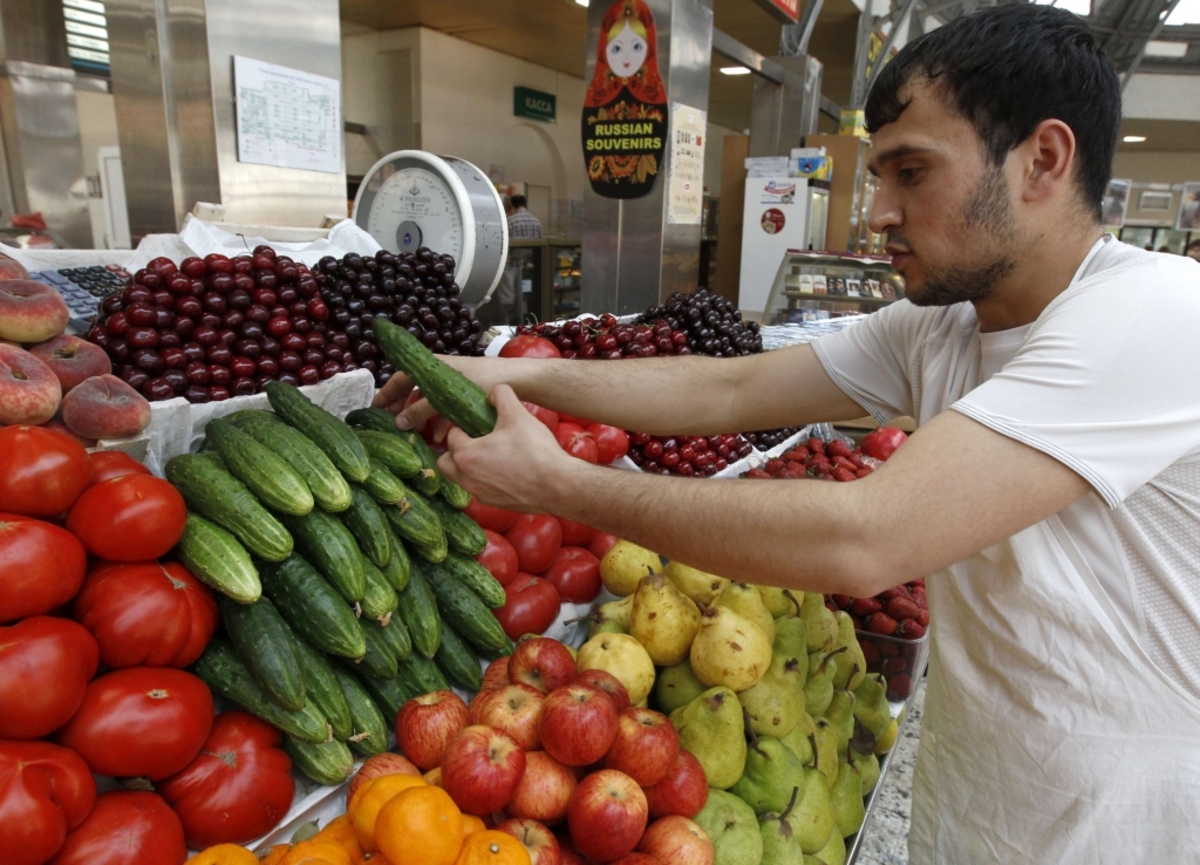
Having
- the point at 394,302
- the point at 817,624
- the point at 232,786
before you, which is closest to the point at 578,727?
the point at 232,786

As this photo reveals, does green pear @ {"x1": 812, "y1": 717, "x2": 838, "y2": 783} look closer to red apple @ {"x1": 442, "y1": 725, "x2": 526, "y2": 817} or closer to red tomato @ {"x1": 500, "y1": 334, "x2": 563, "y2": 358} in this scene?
red apple @ {"x1": 442, "y1": 725, "x2": 526, "y2": 817}

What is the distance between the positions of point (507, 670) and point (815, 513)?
0.88 m

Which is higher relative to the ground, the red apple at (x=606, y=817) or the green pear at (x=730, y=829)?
the red apple at (x=606, y=817)

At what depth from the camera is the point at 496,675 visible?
1.73 meters

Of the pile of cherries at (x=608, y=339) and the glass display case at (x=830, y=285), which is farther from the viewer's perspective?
the glass display case at (x=830, y=285)

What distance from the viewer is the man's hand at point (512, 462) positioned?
142 centimetres

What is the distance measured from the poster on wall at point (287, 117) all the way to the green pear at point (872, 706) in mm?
3418

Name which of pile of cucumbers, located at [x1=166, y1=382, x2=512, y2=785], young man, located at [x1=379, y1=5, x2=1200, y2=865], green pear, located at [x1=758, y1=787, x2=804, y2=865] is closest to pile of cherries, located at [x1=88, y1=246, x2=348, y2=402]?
pile of cucumbers, located at [x1=166, y1=382, x2=512, y2=785]

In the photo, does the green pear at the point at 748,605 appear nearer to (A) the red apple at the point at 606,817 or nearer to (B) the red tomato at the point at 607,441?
(A) the red apple at the point at 606,817

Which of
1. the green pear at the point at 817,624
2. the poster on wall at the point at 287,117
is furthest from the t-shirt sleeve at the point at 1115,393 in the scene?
the poster on wall at the point at 287,117

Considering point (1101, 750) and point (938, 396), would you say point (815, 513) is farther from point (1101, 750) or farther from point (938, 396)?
point (1101, 750)

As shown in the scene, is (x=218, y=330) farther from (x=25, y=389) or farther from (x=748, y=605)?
(x=748, y=605)

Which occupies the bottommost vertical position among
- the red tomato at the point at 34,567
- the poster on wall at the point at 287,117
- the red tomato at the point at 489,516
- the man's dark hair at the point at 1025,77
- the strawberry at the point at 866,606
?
the strawberry at the point at 866,606

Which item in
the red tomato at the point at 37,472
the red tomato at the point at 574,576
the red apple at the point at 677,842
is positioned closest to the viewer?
the red tomato at the point at 37,472
